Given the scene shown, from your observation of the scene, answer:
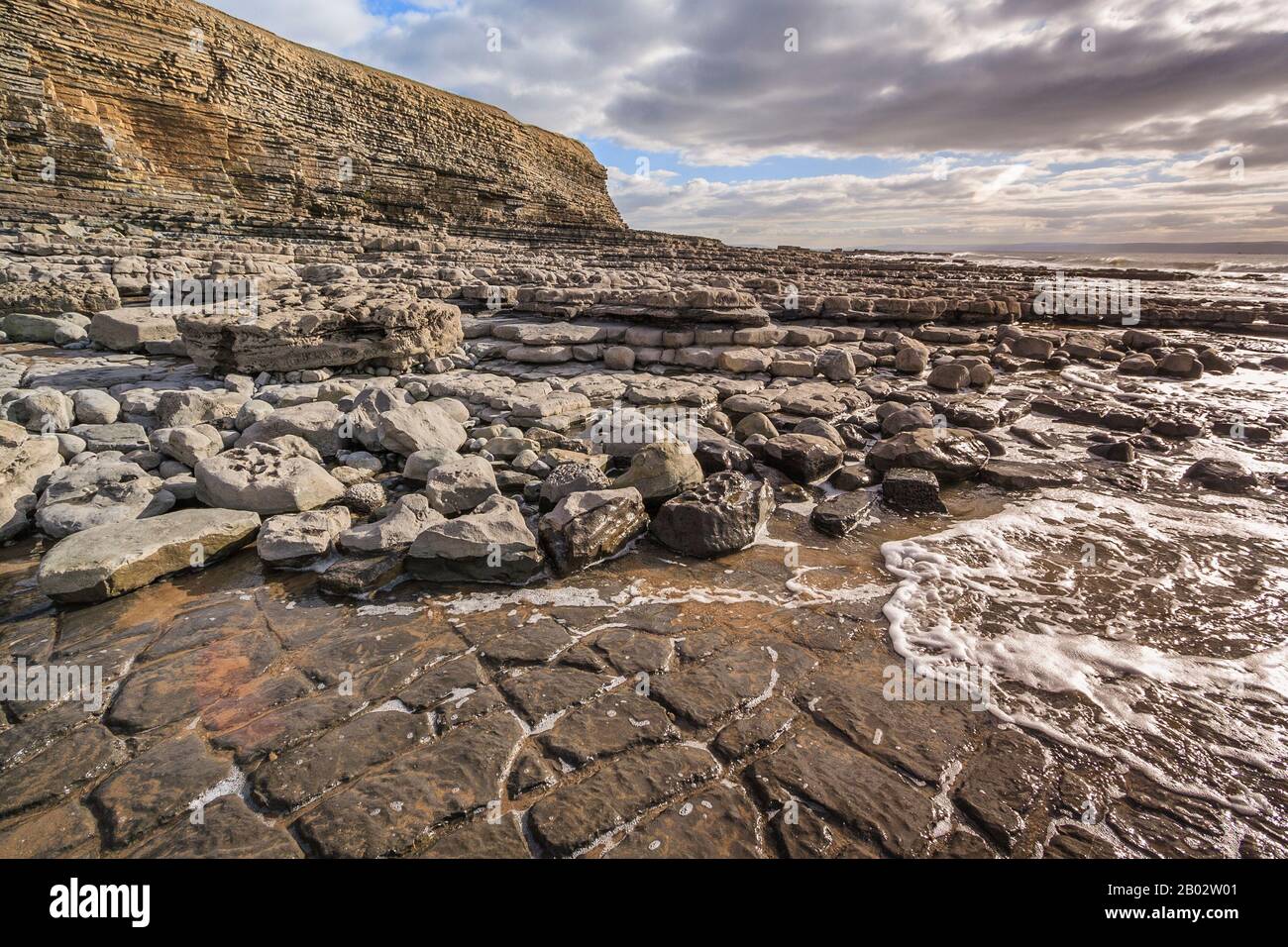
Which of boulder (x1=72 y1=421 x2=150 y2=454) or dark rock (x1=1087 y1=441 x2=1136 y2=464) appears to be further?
dark rock (x1=1087 y1=441 x2=1136 y2=464)

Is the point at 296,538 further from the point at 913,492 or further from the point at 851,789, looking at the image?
the point at 913,492

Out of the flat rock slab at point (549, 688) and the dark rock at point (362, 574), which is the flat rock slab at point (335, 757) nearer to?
the flat rock slab at point (549, 688)

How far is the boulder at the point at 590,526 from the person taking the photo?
10.4ft

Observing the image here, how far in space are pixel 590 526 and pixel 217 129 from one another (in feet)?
103

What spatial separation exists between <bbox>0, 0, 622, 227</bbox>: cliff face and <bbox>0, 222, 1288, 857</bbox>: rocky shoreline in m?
19.7

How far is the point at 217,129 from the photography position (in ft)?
80.7

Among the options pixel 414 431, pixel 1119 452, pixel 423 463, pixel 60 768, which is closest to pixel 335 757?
pixel 60 768

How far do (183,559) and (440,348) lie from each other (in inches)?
176

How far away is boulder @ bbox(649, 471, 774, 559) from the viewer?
3412 millimetres

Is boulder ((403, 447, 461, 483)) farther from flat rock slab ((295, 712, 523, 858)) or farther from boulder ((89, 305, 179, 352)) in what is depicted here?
boulder ((89, 305, 179, 352))

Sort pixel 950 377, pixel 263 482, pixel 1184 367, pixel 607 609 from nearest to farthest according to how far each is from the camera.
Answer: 1. pixel 607 609
2. pixel 263 482
3. pixel 950 377
4. pixel 1184 367

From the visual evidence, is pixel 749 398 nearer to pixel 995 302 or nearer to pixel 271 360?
pixel 271 360

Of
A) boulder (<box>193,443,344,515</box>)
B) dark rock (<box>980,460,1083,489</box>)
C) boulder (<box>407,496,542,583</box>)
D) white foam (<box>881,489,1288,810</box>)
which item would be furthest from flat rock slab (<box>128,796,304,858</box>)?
dark rock (<box>980,460,1083,489</box>)

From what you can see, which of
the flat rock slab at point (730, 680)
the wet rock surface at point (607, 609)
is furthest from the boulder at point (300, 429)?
the flat rock slab at point (730, 680)
